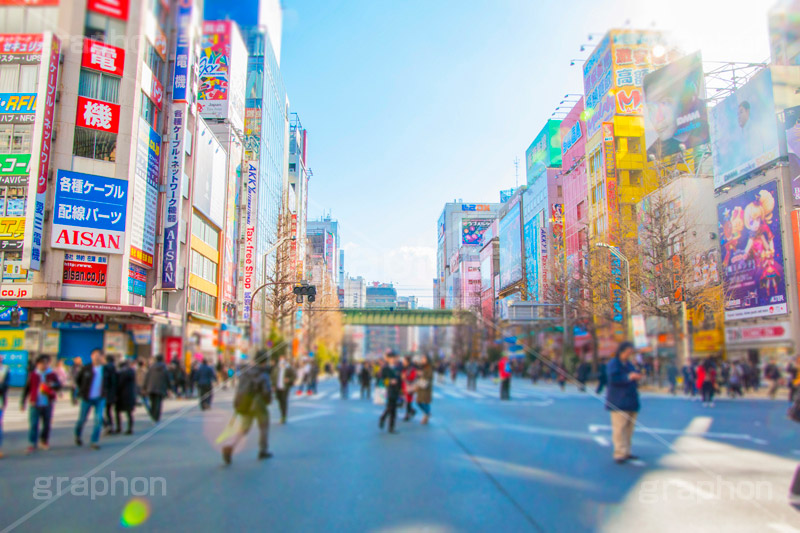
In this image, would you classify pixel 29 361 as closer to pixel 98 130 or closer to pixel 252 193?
pixel 98 130

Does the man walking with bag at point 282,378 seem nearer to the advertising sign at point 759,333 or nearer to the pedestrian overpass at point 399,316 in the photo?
the pedestrian overpass at point 399,316

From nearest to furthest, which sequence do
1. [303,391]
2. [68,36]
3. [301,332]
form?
[68,36] < [301,332] < [303,391]

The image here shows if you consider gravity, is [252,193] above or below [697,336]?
above

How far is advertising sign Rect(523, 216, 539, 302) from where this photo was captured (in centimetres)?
289

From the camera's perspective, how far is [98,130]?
2199 millimetres

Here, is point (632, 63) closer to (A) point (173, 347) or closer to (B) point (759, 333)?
(B) point (759, 333)

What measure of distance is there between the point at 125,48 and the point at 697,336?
3.27 m

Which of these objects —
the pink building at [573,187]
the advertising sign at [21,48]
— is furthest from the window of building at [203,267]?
the pink building at [573,187]

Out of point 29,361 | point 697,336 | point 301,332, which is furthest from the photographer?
point 301,332

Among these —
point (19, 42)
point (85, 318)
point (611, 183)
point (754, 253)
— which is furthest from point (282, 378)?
point (754, 253)

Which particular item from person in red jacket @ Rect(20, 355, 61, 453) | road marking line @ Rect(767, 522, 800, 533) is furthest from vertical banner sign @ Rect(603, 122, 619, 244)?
road marking line @ Rect(767, 522, 800, 533)

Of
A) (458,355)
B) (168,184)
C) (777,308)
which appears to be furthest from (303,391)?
(777,308)

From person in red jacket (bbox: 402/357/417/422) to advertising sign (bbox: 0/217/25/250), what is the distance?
20.3 ft

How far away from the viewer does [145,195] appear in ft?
7.63
